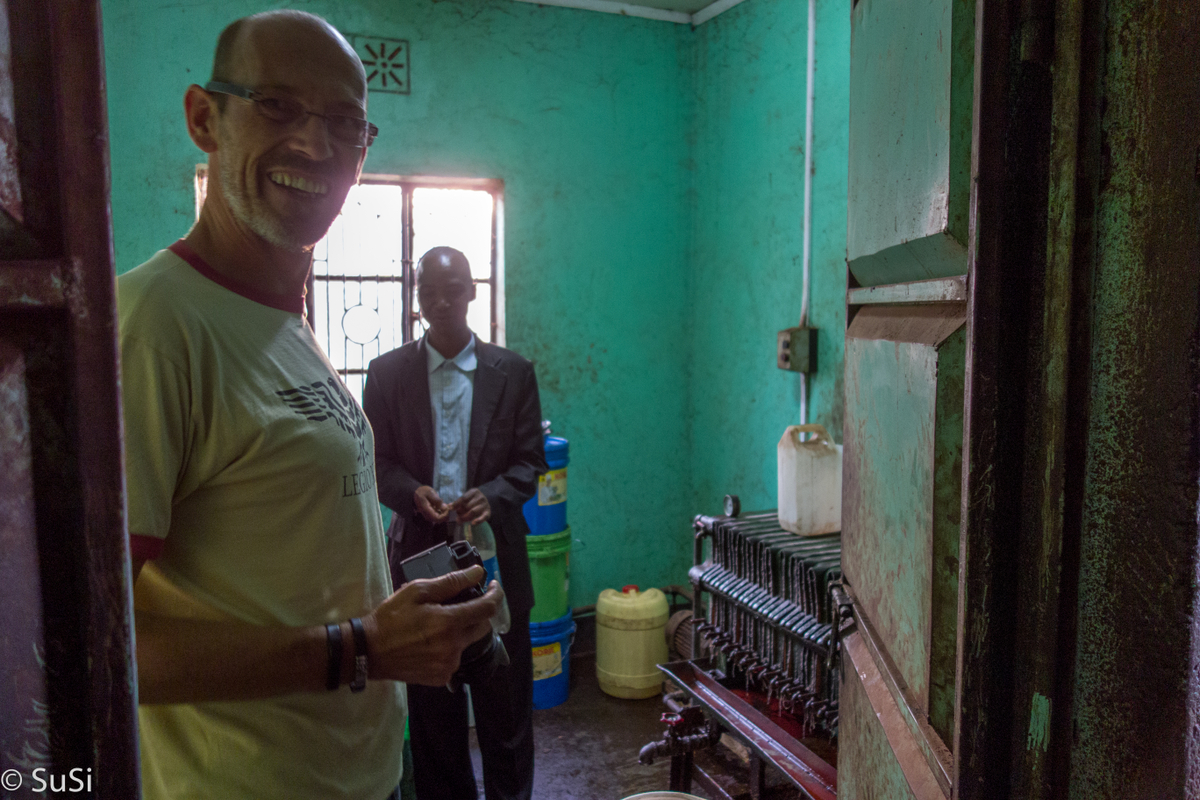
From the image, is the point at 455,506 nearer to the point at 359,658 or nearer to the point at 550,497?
the point at 550,497

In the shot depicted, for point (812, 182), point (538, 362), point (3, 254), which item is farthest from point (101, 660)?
point (538, 362)

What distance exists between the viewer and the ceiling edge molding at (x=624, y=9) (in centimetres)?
387

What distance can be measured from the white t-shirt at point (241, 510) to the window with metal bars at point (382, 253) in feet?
8.89

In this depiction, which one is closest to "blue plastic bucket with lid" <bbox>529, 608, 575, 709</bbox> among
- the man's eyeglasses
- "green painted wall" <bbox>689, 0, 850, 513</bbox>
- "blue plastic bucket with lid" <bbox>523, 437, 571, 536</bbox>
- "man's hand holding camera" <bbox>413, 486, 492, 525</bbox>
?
"blue plastic bucket with lid" <bbox>523, 437, 571, 536</bbox>

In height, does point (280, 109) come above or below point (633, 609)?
above

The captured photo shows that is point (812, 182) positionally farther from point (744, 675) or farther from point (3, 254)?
point (3, 254)

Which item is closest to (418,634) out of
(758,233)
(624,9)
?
(758,233)

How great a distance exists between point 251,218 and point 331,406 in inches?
11.6

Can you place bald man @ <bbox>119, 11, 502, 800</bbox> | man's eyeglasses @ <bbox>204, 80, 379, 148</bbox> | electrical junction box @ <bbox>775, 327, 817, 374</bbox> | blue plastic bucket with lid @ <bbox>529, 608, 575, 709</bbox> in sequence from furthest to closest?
blue plastic bucket with lid @ <bbox>529, 608, 575, 709</bbox> → electrical junction box @ <bbox>775, 327, 817, 374</bbox> → man's eyeglasses @ <bbox>204, 80, 379, 148</bbox> → bald man @ <bbox>119, 11, 502, 800</bbox>

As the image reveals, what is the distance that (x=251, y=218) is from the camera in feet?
3.69

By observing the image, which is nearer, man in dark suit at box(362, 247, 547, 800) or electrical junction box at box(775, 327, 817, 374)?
man in dark suit at box(362, 247, 547, 800)

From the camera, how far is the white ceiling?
12.7ft

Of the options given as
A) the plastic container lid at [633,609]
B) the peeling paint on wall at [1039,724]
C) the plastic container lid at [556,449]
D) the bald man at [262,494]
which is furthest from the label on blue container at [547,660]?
the peeling paint on wall at [1039,724]

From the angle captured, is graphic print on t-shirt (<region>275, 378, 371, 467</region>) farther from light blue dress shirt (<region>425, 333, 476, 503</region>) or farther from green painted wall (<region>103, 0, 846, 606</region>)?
green painted wall (<region>103, 0, 846, 606</region>)
